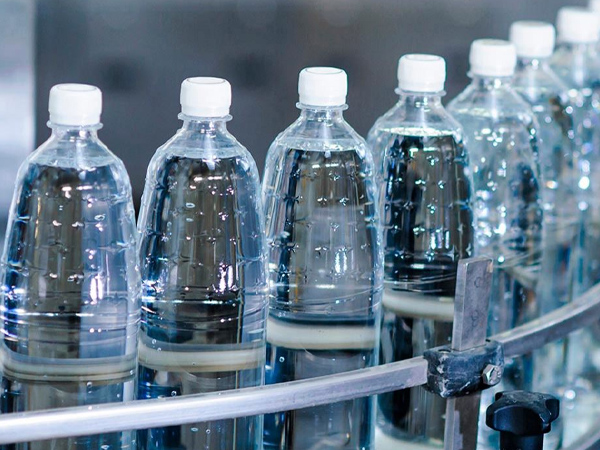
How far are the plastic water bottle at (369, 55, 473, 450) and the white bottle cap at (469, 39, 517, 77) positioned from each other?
3.1 inches

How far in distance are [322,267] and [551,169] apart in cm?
43

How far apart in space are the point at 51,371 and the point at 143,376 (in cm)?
8

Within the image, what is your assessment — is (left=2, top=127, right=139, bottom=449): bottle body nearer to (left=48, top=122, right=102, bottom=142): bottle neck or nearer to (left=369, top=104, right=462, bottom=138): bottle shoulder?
(left=48, top=122, right=102, bottom=142): bottle neck

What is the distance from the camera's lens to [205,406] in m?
0.64

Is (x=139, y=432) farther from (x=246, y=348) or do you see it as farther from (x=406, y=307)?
(x=406, y=307)

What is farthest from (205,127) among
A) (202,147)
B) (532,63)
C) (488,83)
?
(532,63)

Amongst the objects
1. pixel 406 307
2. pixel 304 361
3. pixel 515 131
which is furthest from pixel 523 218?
pixel 304 361

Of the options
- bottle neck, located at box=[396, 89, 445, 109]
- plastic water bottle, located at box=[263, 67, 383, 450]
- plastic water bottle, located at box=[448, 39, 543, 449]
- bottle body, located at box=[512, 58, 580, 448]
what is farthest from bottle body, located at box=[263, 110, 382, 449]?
bottle body, located at box=[512, 58, 580, 448]

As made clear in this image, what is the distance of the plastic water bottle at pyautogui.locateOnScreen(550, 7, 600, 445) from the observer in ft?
3.76

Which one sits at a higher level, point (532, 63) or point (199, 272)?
point (532, 63)

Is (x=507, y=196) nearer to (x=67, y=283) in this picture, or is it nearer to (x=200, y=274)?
(x=200, y=274)

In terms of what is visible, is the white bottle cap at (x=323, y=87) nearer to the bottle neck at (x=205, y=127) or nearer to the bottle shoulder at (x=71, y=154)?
the bottle neck at (x=205, y=127)

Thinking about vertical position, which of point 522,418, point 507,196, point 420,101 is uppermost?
point 420,101

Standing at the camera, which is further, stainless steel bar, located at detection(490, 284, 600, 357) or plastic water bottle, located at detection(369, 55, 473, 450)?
plastic water bottle, located at detection(369, 55, 473, 450)
